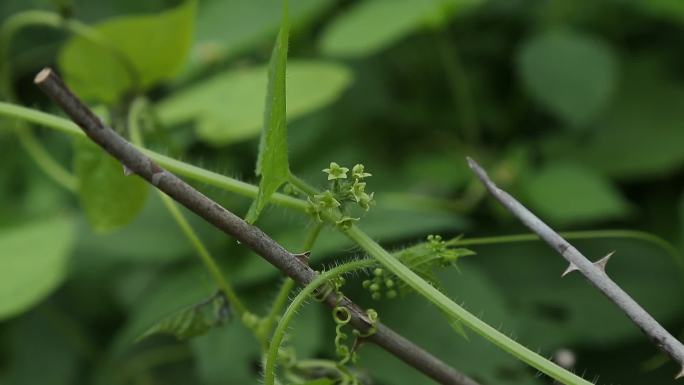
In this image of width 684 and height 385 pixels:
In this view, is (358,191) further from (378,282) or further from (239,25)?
(239,25)

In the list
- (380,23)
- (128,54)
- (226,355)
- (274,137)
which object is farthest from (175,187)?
(380,23)

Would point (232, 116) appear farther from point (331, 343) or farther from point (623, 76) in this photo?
point (623, 76)

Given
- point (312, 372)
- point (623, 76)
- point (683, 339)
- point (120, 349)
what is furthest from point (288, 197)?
point (623, 76)

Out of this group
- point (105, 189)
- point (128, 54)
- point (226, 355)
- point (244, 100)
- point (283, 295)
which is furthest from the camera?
point (244, 100)

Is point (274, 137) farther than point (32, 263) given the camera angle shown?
No

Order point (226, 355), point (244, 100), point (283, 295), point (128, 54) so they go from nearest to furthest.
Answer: point (283, 295)
point (226, 355)
point (128, 54)
point (244, 100)

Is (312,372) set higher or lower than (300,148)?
lower

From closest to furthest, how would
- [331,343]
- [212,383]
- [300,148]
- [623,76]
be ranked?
[212,383] → [331,343] → [300,148] → [623,76]

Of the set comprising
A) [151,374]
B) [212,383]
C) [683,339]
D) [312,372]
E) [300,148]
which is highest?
[300,148]

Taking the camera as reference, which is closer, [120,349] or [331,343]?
[331,343]
